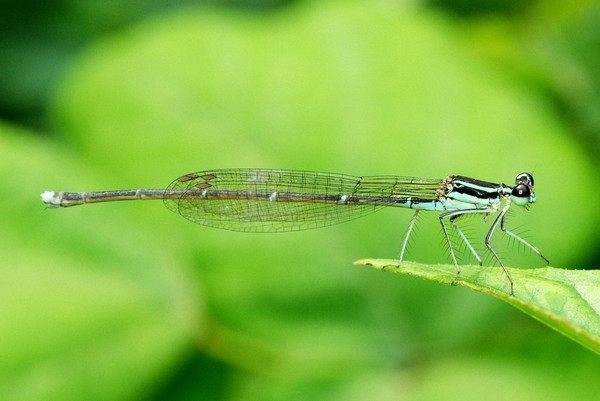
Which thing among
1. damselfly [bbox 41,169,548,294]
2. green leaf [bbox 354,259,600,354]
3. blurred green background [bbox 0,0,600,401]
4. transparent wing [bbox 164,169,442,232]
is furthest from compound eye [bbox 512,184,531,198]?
green leaf [bbox 354,259,600,354]

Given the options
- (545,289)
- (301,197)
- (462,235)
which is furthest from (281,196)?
(545,289)

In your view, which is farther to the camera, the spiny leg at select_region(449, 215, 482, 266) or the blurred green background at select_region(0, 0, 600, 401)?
the blurred green background at select_region(0, 0, 600, 401)

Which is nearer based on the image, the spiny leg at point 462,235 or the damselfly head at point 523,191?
the spiny leg at point 462,235

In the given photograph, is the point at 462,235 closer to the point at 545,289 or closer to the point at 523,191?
the point at 523,191

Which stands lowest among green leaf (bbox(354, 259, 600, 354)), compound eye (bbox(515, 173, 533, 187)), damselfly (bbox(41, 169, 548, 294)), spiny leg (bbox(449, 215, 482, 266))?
green leaf (bbox(354, 259, 600, 354))

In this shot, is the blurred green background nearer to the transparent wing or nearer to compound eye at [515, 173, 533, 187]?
the transparent wing

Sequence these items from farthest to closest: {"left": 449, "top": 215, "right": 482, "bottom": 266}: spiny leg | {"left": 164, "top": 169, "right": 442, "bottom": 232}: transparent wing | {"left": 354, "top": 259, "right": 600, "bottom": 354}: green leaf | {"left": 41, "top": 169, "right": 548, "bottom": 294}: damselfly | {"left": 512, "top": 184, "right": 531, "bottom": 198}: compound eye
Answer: {"left": 164, "top": 169, "right": 442, "bottom": 232}: transparent wing, {"left": 41, "top": 169, "right": 548, "bottom": 294}: damselfly, {"left": 512, "top": 184, "right": 531, "bottom": 198}: compound eye, {"left": 449, "top": 215, "right": 482, "bottom": 266}: spiny leg, {"left": 354, "top": 259, "right": 600, "bottom": 354}: green leaf

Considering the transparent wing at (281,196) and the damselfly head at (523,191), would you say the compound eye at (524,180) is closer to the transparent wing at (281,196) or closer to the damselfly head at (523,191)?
the damselfly head at (523,191)

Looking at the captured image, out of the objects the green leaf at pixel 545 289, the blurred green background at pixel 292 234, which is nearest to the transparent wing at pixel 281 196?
the blurred green background at pixel 292 234
